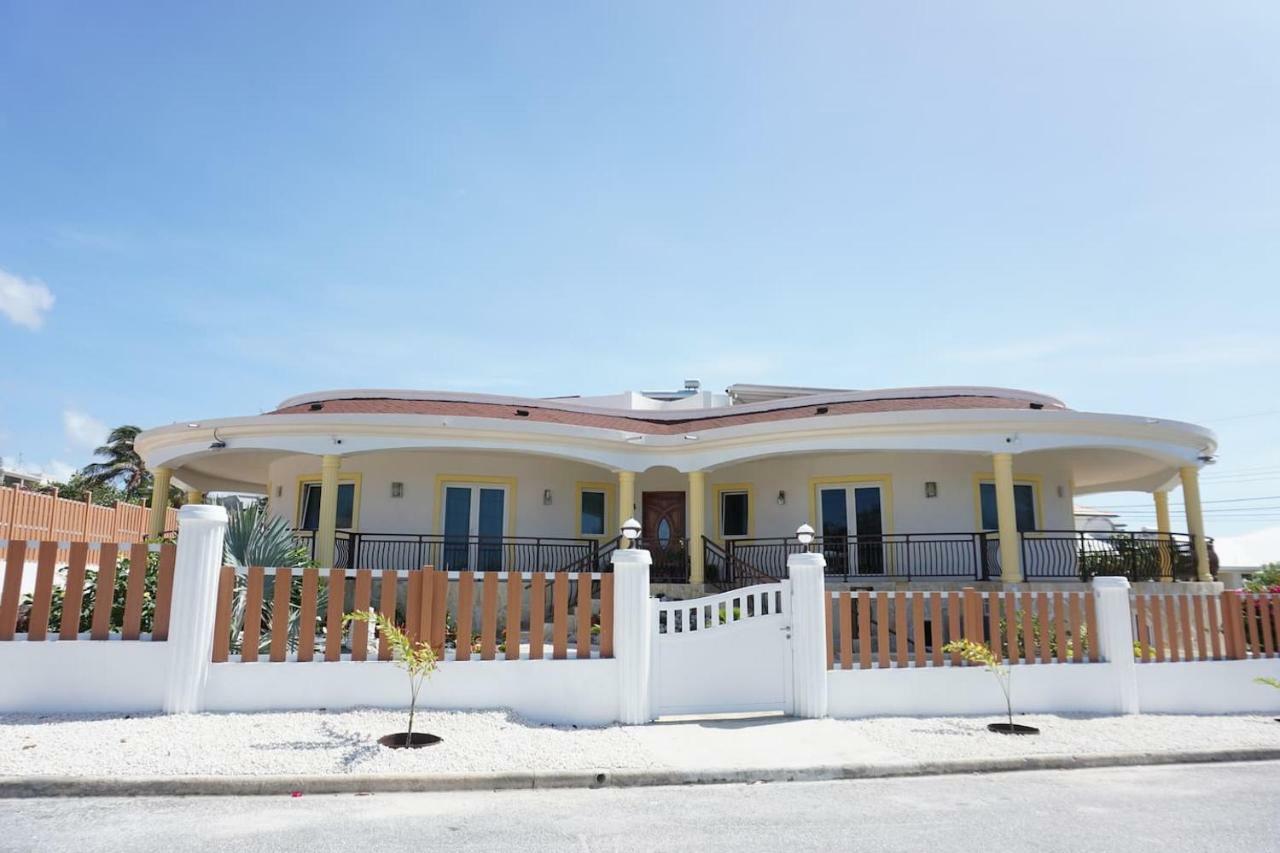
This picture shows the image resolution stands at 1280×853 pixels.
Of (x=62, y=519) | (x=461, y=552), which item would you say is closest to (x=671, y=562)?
(x=461, y=552)

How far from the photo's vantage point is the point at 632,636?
8.40 m

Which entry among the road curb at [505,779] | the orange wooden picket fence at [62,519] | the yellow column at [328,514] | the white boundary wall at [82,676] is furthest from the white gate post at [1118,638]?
the orange wooden picket fence at [62,519]

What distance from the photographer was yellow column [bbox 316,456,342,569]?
14.8m

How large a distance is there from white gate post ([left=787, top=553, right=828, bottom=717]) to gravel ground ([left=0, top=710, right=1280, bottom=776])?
275 millimetres

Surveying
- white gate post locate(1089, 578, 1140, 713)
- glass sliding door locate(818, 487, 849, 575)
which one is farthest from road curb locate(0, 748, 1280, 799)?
glass sliding door locate(818, 487, 849, 575)

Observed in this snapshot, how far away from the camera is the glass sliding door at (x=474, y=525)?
57.6ft

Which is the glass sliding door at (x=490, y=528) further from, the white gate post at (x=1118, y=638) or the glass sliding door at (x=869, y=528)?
the white gate post at (x=1118, y=638)

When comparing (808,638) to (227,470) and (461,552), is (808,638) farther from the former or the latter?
(227,470)

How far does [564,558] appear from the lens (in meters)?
18.1

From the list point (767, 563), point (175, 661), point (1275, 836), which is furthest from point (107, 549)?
point (767, 563)

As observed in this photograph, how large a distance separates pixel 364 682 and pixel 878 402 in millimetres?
13040

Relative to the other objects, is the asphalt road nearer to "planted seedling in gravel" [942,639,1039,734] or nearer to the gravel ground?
the gravel ground

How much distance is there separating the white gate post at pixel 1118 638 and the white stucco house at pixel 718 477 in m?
4.55

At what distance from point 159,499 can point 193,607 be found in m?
11.6
